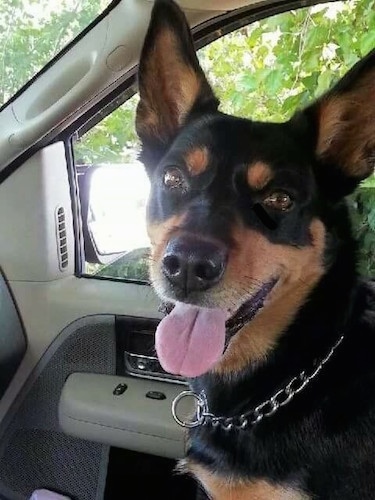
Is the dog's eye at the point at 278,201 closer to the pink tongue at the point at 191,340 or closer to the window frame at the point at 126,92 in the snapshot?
the pink tongue at the point at 191,340

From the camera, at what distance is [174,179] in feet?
6.07

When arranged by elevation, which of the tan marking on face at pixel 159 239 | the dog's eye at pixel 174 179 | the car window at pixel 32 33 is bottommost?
the tan marking on face at pixel 159 239

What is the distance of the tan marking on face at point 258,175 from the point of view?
175 cm

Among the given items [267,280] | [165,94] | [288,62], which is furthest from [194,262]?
[288,62]

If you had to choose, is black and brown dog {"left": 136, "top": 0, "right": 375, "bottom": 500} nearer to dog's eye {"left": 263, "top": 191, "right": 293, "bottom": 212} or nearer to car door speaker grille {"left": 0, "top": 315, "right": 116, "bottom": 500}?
dog's eye {"left": 263, "top": 191, "right": 293, "bottom": 212}

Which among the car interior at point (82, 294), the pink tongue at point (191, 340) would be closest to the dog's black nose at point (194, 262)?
the pink tongue at point (191, 340)

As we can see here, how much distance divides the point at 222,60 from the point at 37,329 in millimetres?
977

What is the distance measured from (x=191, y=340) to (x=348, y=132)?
546 millimetres

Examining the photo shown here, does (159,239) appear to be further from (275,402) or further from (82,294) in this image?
(82,294)

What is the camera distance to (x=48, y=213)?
253cm

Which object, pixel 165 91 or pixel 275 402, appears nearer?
pixel 275 402

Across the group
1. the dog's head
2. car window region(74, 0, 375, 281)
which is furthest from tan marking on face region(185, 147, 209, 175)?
car window region(74, 0, 375, 281)

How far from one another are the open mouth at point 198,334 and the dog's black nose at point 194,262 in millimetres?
95

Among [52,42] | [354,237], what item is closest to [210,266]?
[354,237]
